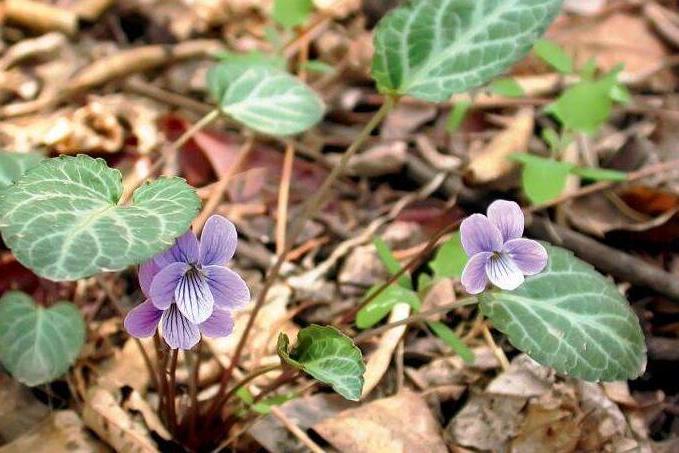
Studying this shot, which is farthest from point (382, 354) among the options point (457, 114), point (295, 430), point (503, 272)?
point (457, 114)

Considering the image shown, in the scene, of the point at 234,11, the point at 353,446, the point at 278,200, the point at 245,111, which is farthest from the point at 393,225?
the point at 234,11

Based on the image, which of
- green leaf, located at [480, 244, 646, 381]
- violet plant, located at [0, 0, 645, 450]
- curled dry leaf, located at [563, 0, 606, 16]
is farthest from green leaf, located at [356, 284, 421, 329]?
curled dry leaf, located at [563, 0, 606, 16]

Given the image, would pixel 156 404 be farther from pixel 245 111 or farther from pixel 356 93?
pixel 356 93

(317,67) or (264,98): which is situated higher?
(264,98)

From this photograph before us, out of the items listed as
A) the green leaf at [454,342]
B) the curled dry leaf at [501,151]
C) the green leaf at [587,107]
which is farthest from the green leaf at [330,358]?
the green leaf at [587,107]

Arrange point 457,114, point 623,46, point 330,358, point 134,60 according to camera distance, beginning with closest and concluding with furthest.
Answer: point 330,358 → point 457,114 → point 134,60 → point 623,46

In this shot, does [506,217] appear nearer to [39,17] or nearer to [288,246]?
[288,246]

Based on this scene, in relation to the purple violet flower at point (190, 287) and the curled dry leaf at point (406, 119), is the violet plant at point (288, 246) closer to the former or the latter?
the purple violet flower at point (190, 287)
